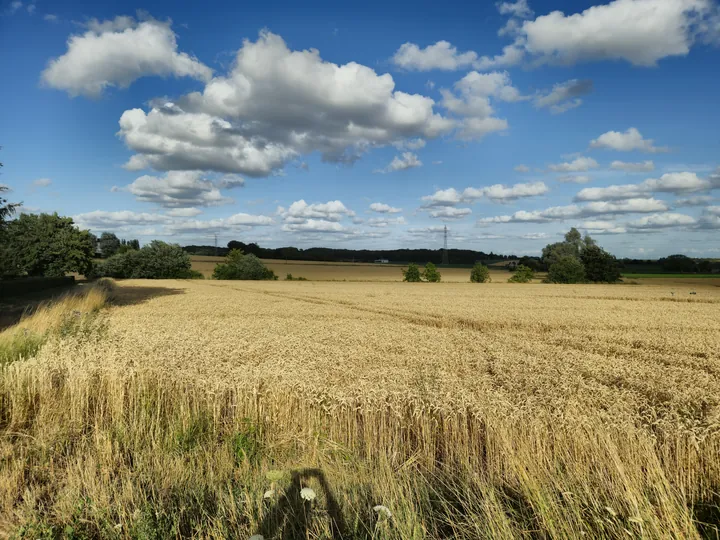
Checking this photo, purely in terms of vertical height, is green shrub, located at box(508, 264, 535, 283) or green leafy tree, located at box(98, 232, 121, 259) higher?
green leafy tree, located at box(98, 232, 121, 259)

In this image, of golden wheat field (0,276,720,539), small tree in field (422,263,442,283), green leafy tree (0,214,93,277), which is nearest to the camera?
golden wheat field (0,276,720,539)

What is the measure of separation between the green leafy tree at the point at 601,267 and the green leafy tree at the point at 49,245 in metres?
96.0

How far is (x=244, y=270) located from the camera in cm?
9644

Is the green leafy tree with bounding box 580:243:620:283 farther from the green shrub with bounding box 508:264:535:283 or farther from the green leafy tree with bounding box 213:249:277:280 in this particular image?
the green leafy tree with bounding box 213:249:277:280

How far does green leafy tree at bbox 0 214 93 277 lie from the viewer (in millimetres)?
73125

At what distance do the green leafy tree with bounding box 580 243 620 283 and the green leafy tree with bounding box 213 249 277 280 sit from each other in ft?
220

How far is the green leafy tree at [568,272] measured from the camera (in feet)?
278

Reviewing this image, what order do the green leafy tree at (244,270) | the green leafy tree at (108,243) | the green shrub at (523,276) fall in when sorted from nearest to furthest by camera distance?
the green shrub at (523,276) < the green leafy tree at (244,270) < the green leafy tree at (108,243)

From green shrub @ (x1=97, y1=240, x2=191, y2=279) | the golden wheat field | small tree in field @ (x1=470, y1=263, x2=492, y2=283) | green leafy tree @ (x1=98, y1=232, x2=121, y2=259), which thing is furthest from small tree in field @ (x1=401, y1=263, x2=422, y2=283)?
green leafy tree @ (x1=98, y1=232, x2=121, y2=259)

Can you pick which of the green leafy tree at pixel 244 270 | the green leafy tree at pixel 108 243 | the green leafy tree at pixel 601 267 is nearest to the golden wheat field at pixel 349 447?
the green leafy tree at pixel 601 267

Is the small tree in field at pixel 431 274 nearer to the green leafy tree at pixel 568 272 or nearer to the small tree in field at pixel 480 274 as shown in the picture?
the small tree in field at pixel 480 274

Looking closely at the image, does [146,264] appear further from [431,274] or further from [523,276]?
[523,276]

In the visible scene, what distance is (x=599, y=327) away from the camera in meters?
22.1

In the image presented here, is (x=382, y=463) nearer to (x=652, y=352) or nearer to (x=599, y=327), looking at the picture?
(x=652, y=352)
